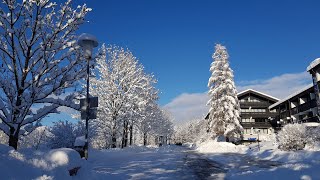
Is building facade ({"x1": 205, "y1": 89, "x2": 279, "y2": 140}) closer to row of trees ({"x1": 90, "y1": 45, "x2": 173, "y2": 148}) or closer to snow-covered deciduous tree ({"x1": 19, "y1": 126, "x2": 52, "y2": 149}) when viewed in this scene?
row of trees ({"x1": 90, "y1": 45, "x2": 173, "y2": 148})

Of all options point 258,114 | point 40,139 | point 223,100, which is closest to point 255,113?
point 258,114

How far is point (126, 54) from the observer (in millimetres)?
35562

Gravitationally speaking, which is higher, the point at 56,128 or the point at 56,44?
the point at 56,44

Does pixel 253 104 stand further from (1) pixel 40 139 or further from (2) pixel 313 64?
(1) pixel 40 139

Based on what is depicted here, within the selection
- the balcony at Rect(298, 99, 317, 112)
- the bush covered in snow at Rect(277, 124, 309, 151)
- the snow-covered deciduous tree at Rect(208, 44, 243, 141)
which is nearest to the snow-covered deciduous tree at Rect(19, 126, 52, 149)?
the bush covered in snow at Rect(277, 124, 309, 151)

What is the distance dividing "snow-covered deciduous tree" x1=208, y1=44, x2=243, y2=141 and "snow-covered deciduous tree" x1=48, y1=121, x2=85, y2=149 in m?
28.2

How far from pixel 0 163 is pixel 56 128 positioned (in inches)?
646

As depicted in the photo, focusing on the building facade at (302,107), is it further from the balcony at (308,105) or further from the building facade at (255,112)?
the building facade at (255,112)

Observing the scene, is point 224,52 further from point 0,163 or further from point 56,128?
point 0,163

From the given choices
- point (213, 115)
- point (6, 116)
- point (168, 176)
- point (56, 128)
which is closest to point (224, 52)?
point (213, 115)

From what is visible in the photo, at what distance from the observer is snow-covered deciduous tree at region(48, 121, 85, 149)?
21.5 m

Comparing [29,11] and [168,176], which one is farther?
[168,176]

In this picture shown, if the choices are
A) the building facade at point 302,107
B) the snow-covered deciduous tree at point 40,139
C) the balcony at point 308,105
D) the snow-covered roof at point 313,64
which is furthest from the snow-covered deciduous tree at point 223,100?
the snow-covered deciduous tree at point 40,139

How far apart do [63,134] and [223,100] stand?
98.8 feet
